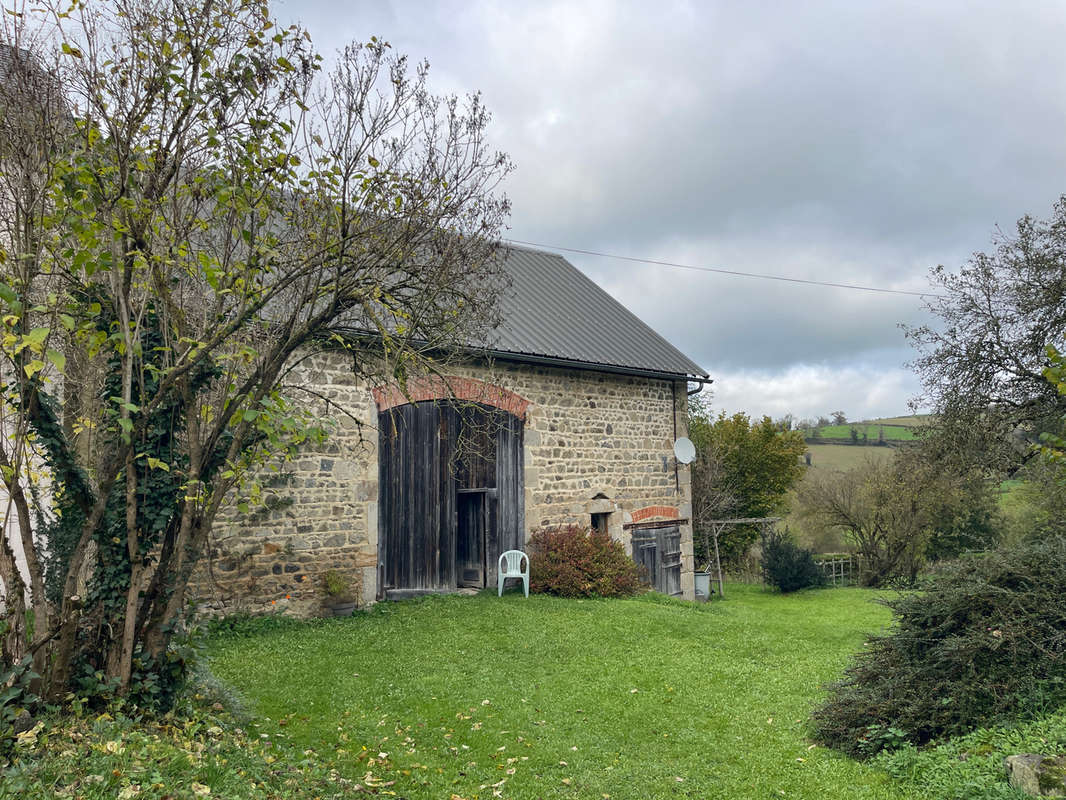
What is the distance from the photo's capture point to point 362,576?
9.73m

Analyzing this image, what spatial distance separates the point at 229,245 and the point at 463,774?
3.83 m

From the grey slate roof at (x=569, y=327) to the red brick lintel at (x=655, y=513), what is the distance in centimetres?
251

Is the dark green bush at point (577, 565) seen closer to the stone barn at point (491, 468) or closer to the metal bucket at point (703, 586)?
the stone barn at point (491, 468)

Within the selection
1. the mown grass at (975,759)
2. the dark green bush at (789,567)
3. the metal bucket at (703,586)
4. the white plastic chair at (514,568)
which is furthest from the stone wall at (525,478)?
the dark green bush at (789,567)

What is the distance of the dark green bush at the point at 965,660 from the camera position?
473cm

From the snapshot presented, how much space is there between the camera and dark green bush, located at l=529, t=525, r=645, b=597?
441 inches

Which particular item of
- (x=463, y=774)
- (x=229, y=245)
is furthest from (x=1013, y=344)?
(x=229, y=245)

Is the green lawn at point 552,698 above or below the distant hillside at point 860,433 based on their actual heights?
below

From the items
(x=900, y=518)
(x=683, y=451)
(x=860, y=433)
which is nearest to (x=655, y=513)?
(x=683, y=451)

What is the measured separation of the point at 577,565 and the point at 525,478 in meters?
1.59

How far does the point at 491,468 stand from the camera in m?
11.4

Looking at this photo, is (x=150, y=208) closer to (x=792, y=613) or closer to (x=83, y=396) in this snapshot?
(x=83, y=396)

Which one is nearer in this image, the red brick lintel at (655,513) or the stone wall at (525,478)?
the stone wall at (525,478)

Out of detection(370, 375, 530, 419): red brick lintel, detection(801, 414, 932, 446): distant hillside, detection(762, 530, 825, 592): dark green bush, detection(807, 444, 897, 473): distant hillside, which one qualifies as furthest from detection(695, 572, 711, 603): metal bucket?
detection(801, 414, 932, 446): distant hillside
